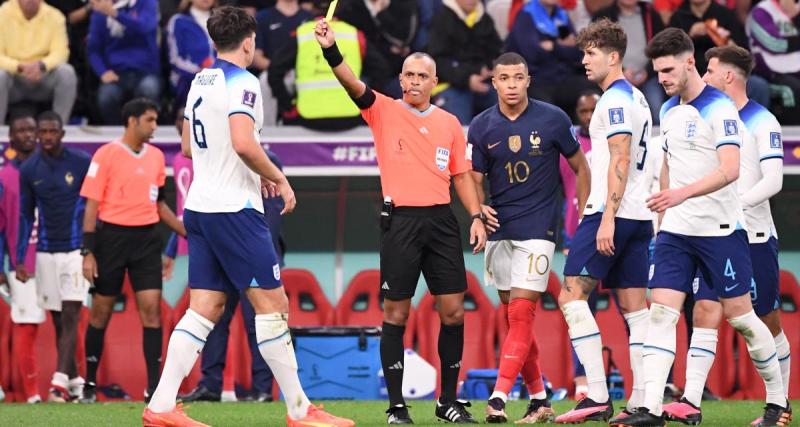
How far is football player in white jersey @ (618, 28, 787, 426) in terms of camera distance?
7.54 metres

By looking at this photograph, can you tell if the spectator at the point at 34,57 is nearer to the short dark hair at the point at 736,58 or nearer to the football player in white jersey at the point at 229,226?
the football player in white jersey at the point at 229,226

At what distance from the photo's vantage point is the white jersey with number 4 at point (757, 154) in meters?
8.90

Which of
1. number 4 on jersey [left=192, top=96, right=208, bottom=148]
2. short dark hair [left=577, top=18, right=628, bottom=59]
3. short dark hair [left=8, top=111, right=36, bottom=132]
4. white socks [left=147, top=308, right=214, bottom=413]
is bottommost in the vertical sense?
white socks [left=147, top=308, right=214, bottom=413]

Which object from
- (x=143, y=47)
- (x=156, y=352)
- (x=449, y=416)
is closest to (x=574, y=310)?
(x=449, y=416)

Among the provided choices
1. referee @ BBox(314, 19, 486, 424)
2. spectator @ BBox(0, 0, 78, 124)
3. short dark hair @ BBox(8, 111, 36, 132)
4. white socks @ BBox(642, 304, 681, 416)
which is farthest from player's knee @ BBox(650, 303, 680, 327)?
spectator @ BBox(0, 0, 78, 124)

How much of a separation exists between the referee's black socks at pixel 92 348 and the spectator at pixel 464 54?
167 inches

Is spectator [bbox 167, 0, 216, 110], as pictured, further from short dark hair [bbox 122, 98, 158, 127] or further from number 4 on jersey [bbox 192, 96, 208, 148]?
number 4 on jersey [bbox 192, 96, 208, 148]

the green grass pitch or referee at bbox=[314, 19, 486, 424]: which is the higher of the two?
referee at bbox=[314, 19, 486, 424]

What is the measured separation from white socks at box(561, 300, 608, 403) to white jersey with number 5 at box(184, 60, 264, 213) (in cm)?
208

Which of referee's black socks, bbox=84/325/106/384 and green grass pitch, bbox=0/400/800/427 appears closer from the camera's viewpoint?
green grass pitch, bbox=0/400/800/427

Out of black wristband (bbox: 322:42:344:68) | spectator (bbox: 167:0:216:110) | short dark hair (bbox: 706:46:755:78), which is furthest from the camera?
spectator (bbox: 167:0:216:110)

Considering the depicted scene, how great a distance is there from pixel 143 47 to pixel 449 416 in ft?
23.3

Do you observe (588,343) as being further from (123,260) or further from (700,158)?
(123,260)

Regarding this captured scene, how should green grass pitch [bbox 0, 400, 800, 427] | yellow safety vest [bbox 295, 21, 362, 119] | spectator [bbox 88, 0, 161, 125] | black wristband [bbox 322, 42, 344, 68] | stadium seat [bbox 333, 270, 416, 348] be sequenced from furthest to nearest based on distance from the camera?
spectator [bbox 88, 0, 161, 125] → stadium seat [bbox 333, 270, 416, 348] → yellow safety vest [bbox 295, 21, 362, 119] → green grass pitch [bbox 0, 400, 800, 427] → black wristband [bbox 322, 42, 344, 68]
